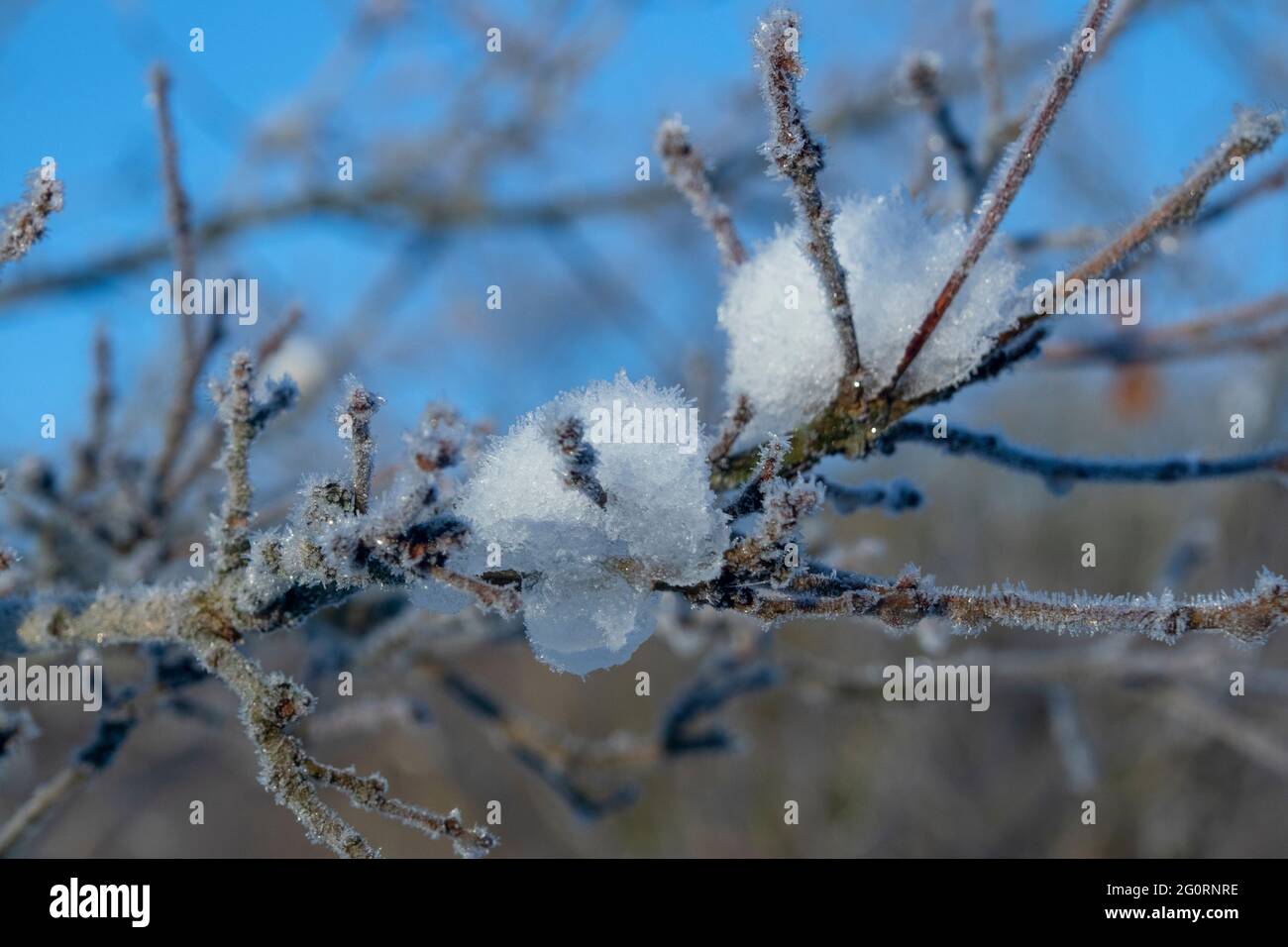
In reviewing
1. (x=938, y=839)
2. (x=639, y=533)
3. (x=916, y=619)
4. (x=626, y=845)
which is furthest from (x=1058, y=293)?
(x=626, y=845)

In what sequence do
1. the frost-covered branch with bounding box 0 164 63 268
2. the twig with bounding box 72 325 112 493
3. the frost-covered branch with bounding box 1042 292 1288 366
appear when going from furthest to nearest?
the twig with bounding box 72 325 112 493, the frost-covered branch with bounding box 1042 292 1288 366, the frost-covered branch with bounding box 0 164 63 268

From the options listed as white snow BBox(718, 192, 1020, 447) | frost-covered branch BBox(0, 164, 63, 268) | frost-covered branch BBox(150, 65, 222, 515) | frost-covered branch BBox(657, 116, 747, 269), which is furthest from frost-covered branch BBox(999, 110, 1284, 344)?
frost-covered branch BBox(150, 65, 222, 515)

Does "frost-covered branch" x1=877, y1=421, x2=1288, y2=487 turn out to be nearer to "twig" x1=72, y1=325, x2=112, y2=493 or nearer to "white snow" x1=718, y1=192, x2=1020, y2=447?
"white snow" x1=718, y1=192, x2=1020, y2=447

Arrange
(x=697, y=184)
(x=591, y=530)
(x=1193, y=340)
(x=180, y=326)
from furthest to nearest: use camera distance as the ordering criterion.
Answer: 1. (x=1193, y=340)
2. (x=180, y=326)
3. (x=697, y=184)
4. (x=591, y=530)

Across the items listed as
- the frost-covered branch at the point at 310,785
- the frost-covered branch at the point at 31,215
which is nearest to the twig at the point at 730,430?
the frost-covered branch at the point at 310,785

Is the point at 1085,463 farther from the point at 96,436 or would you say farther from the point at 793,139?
the point at 96,436

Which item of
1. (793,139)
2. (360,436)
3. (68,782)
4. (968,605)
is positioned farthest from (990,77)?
(68,782)
